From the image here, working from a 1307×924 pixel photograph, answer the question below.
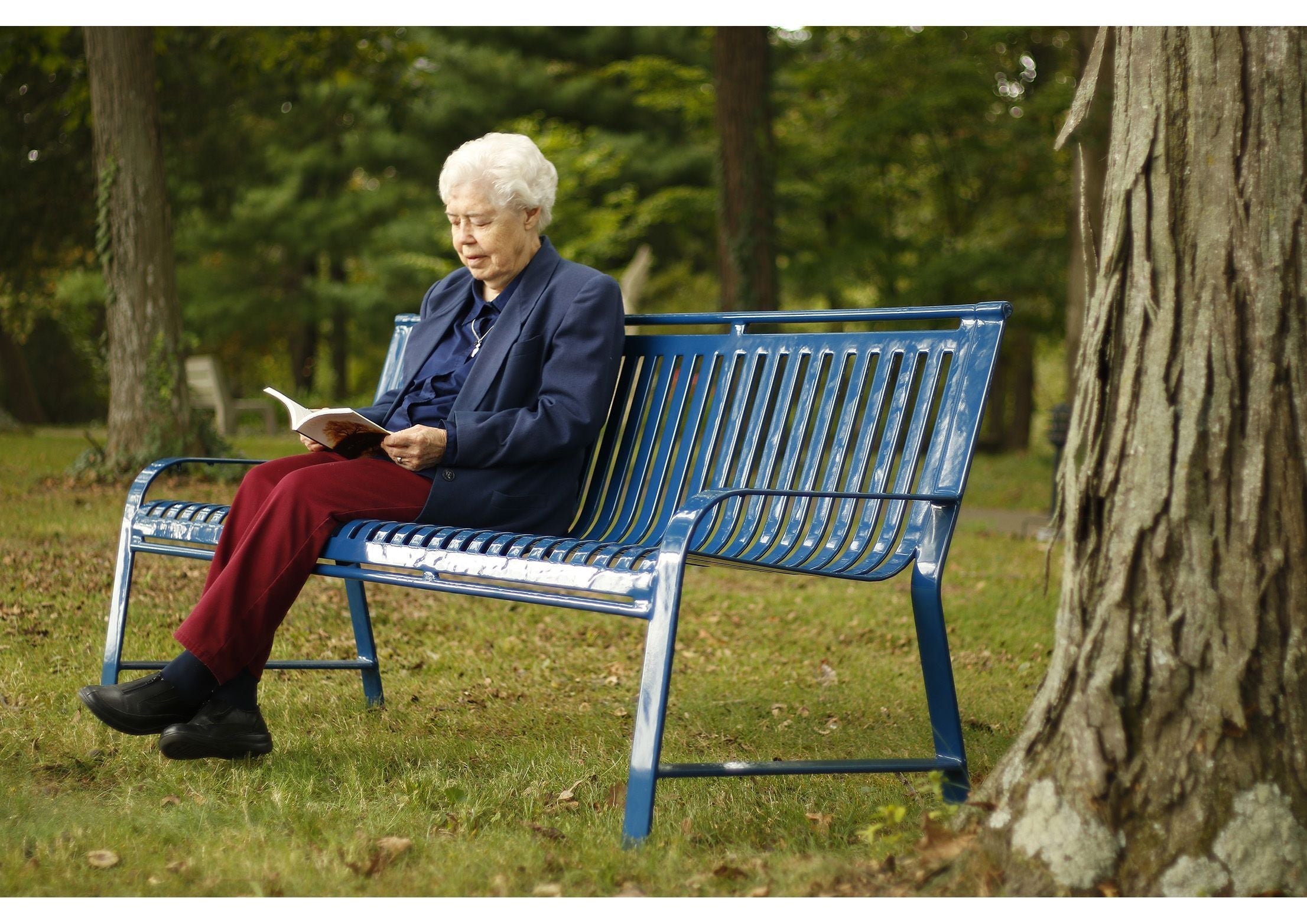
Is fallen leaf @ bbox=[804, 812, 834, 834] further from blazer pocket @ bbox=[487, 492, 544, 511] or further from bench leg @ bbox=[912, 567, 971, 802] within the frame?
blazer pocket @ bbox=[487, 492, 544, 511]

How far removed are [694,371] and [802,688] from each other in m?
1.33

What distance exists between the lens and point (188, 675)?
10.2 feet

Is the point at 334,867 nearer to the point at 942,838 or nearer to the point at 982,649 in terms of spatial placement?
the point at 942,838

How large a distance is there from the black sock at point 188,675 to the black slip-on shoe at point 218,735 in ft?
0.21

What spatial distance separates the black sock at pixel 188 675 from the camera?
309 cm

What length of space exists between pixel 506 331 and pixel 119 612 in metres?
1.34

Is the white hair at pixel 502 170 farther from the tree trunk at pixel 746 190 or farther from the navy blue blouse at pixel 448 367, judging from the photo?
the tree trunk at pixel 746 190

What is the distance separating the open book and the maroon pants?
9cm

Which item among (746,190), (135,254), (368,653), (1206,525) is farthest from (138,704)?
(746,190)

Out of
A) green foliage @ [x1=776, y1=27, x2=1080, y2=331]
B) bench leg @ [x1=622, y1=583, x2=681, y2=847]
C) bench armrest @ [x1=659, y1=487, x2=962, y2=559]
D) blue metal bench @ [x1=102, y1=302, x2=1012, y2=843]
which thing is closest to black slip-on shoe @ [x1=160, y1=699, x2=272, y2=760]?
blue metal bench @ [x1=102, y1=302, x2=1012, y2=843]

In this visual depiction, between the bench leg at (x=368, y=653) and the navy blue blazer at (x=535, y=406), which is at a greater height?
the navy blue blazer at (x=535, y=406)

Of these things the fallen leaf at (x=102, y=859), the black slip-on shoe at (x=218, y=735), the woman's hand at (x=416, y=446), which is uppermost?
the woman's hand at (x=416, y=446)

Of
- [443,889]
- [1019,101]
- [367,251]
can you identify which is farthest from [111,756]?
[367,251]

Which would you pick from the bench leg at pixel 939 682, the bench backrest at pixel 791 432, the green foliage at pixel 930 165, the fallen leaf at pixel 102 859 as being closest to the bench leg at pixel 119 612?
the fallen leaf at pixel 102 859
